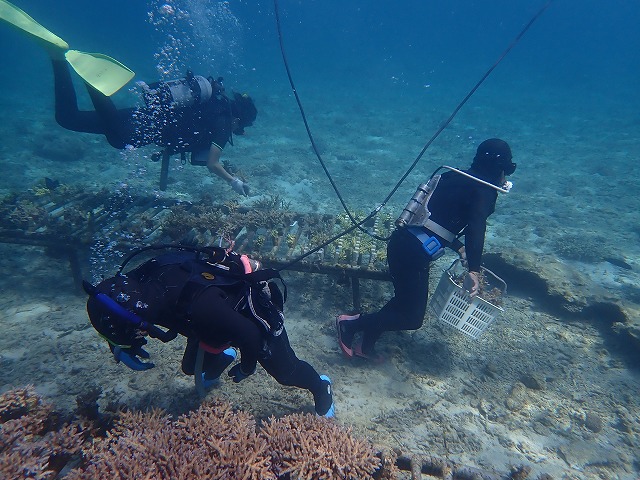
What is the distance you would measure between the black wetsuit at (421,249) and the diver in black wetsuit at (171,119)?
4.83m

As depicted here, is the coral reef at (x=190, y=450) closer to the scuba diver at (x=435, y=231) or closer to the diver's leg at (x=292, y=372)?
the diver's leg at (x=292, y=372)

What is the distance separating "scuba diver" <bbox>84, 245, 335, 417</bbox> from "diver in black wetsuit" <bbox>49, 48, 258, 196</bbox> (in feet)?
17.2

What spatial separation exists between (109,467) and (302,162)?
13.6 m

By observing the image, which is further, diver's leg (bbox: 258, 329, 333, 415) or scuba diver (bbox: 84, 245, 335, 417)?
→ diver's leg (bbox: 258, 329, 333, 415)

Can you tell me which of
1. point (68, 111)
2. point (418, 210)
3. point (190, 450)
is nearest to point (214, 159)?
point (68, 111)

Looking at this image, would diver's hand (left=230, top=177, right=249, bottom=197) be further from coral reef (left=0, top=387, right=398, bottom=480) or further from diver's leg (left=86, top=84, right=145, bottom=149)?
coral reef (left=0, top=387, right=398, bottom=480)

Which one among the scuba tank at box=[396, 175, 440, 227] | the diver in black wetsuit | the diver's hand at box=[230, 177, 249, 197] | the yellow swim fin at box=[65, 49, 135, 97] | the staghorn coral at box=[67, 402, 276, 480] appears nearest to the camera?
the staghorn coral at box=[67, 402, 276, 480]

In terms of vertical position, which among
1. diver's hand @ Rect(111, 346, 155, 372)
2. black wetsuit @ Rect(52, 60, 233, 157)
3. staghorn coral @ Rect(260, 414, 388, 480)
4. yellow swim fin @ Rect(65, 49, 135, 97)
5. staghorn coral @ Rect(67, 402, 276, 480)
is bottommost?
staghorn coral @ Rect(67, 402, 276, 480)

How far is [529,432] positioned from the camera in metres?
4.52

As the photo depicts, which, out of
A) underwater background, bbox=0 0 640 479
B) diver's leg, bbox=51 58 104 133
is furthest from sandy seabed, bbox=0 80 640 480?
diver's leg, bbox=51 58 104 133

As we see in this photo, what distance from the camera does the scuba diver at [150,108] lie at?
717cm

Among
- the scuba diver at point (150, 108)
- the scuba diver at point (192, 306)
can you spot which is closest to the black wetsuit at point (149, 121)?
the scuba diver at point (150, 108)

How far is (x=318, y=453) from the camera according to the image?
9.79ft

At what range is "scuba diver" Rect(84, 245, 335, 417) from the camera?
98.9 inches
